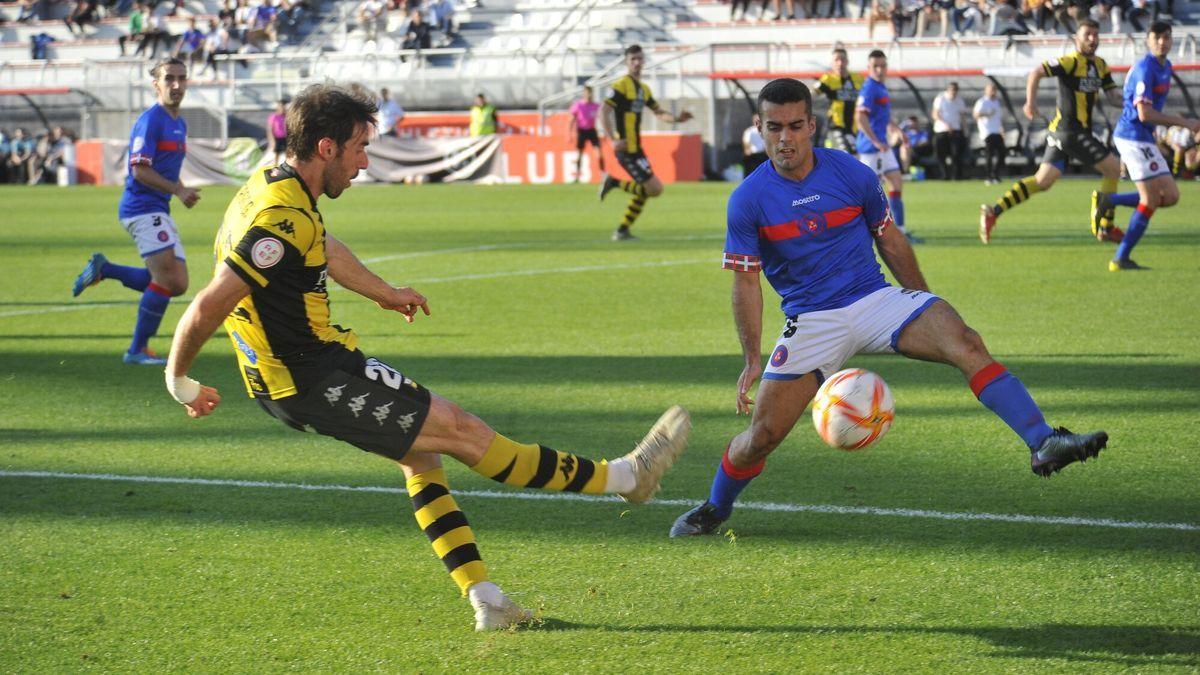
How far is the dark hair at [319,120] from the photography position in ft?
14.9

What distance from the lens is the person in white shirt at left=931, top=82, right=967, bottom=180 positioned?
32.6 meters

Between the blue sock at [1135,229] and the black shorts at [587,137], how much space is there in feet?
67.1

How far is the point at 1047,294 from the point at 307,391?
10.2 metres

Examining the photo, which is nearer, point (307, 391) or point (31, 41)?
point (307, 391)

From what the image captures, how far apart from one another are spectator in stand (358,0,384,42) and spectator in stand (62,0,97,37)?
10225 millimetres

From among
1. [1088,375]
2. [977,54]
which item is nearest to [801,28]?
[977,54]

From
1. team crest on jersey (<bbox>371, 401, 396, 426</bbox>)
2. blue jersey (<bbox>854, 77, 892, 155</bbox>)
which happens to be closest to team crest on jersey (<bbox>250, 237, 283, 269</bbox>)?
team crest on jersey (<bbox>371, 401, 396, 426</bbox>)

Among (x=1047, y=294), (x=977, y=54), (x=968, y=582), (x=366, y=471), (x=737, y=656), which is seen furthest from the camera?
(x=977, y=54)

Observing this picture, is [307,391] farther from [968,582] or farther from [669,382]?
[669,382]

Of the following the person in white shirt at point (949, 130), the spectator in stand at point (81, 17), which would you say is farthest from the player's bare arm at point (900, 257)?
the spectator in stand at point (81, 17)

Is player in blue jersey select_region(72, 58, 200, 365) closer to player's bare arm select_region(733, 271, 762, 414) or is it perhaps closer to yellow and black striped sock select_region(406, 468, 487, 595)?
player's bare arm select_region(733, 271, 762, 414)

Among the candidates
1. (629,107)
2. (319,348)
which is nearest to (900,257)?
(319,348)

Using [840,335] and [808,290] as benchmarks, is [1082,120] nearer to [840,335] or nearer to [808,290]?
[808,290]

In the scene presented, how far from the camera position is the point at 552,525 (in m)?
6.21
